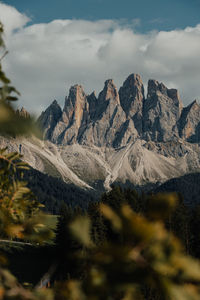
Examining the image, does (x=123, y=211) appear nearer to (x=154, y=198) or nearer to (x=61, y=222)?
(x=154, y=198)

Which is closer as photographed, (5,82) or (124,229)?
(124,229)

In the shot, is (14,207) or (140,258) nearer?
(140,258)

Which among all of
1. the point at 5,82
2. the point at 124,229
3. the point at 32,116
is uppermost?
the point at 5,82

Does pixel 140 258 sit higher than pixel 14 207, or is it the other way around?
pixel 14 207

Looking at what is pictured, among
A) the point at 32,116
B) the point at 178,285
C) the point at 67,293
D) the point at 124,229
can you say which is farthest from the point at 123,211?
the point at 67,293

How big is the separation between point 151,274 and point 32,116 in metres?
1.00

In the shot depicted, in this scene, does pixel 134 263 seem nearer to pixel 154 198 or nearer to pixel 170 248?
pixel 170 248

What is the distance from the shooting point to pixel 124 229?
3.85 feet

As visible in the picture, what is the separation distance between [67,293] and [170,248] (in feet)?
2.82

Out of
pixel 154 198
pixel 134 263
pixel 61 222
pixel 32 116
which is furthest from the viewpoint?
pixel 61 222

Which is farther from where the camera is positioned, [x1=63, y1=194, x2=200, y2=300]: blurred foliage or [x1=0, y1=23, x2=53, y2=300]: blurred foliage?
[x1=0, y1=23, x2=53, y2=300]: blurred foliage

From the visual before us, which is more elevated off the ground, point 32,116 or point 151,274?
point 32,116

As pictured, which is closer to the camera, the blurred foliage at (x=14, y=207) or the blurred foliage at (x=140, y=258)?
the blurred foliage at (x=140, y=258)

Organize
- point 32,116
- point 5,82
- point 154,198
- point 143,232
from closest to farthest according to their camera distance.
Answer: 1. point 143,232
2. point 154,198
3. point 32,116
4. point 5,82
